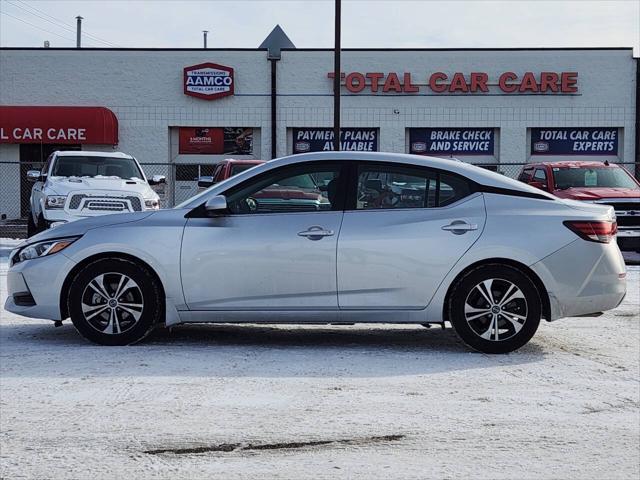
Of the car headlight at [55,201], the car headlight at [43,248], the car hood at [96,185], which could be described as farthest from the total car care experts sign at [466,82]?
the car headlight at [43,248]

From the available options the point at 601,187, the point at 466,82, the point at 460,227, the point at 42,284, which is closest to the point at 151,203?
the point at 601,187

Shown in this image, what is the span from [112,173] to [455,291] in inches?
428

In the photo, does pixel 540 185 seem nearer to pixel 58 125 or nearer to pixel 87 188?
pixel 87 188

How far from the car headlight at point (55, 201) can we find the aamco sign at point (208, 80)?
19873 millimetres

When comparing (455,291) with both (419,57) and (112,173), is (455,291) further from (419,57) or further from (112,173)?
(419,57)

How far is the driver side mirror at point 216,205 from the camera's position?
8.15 m

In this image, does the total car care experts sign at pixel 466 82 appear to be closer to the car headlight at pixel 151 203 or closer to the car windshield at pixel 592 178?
the car windshield at pixel 592 178

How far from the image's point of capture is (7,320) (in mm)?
9898

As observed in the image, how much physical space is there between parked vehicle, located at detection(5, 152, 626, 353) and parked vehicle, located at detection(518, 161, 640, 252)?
9.85 meters

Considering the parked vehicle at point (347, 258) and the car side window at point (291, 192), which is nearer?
the parked vehicle at point (347, 258)

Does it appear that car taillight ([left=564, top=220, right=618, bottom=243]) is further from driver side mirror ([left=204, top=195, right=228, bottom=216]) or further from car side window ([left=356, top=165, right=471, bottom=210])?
driver side mirror ([left=204, top=195, right=228, bottom=216])

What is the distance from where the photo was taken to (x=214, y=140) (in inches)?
1443

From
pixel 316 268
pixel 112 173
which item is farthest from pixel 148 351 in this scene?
pixel 112 173

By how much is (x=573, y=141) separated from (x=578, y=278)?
29.6 metres
